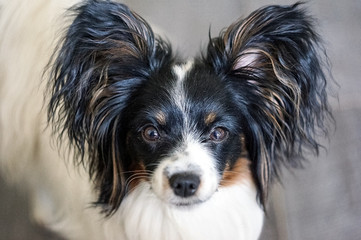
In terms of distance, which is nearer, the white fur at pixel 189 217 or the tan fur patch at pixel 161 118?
the tan fur patch at pixel 161 118

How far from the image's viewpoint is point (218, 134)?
1.21m

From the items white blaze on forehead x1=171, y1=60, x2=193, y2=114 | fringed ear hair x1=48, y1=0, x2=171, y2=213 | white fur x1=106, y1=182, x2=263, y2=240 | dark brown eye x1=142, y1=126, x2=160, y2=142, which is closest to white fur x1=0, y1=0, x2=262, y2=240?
white fur x1=106, y1=182, x2=263, y2=240

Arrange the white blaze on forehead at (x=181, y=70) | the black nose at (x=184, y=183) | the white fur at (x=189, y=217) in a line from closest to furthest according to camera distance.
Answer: the black nose at (x=184, y=183) → the white blaze on forehead at (x=181, y=70) → the white fur at (x=189, y=217)

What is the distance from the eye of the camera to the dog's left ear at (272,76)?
114cm

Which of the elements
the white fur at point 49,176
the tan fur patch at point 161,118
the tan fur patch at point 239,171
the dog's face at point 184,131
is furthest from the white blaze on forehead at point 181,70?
the white fur at point 49,176

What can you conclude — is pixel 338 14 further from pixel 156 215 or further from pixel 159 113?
pixel 156 215

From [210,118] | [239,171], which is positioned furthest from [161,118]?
[239,171]

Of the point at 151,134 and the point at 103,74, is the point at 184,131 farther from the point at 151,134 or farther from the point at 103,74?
the point at 103,74

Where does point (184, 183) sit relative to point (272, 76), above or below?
below

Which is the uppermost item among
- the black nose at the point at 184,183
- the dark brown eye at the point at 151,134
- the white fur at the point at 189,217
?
the dark brown eye at the point at 151,134

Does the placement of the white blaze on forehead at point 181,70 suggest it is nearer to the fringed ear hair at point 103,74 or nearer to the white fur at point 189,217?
the fringed ear hair at point 103,74

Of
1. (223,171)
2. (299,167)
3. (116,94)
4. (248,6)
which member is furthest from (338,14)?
(116,94)

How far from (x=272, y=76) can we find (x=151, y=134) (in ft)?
1.21

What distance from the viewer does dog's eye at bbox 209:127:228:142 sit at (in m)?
1.21
